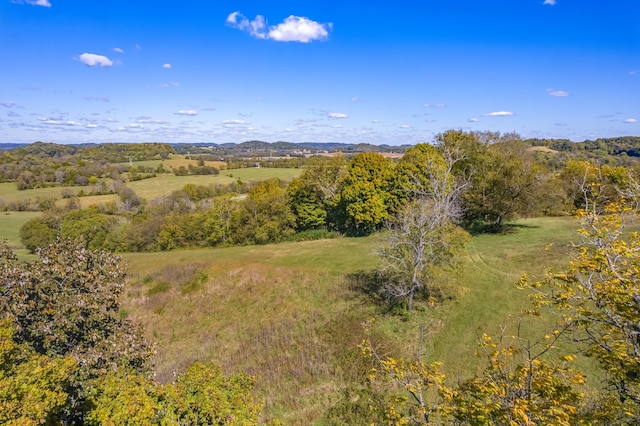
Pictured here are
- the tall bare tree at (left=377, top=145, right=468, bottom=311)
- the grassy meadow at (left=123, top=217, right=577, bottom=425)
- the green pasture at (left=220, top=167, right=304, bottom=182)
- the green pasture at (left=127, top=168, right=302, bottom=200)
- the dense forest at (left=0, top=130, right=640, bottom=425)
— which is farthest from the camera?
the green pasture at (left=220, top=167, right=304, bottom=182)

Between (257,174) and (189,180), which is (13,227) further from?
(257,174)

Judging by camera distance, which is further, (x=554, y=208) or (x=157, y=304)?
(x=554, y=208)

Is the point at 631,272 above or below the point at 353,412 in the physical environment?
above

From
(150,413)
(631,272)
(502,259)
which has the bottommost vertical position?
(502,259)

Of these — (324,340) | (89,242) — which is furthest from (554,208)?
(89,242)

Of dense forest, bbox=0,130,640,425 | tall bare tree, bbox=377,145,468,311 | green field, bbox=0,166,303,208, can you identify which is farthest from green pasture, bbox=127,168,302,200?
tall bare tree, bbox=377,145,468,311

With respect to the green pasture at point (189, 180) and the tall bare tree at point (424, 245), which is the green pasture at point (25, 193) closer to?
the green pasture at point (189, 180)

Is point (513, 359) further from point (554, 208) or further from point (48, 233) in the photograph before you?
point (48, 233)

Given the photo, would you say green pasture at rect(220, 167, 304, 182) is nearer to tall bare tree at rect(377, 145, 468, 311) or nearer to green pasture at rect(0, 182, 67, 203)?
green pasture at rect(0, 182, 67, 203)
